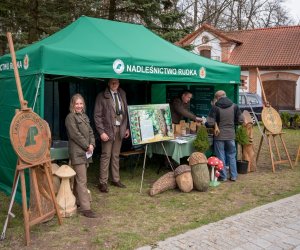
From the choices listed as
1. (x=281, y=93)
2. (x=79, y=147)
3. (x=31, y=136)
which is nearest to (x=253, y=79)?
(x=281, y=93)

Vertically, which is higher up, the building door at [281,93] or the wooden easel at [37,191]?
the building door at [281,93]

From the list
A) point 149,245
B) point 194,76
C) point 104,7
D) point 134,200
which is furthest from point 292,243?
point 104,7

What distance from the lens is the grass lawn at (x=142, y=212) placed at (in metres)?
4.41

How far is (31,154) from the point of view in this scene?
14.1ft

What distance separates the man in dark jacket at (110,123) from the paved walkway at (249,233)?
7.44 feet

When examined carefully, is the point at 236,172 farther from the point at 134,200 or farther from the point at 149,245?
A: the point at 149,245

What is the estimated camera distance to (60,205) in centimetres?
516

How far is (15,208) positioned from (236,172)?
4.20 m

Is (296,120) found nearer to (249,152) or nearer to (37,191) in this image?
(249,152)

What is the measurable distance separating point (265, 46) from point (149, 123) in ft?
71.2

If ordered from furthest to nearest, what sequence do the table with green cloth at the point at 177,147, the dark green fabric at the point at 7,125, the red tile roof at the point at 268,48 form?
1. the red tile roof at the point at 268,48
2. the table with green cloth at the point at 177,147
3. the dark green fabric at the point at 7,125

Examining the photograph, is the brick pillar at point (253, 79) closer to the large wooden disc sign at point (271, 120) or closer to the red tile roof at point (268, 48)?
the red tile roof at point (268, 48)

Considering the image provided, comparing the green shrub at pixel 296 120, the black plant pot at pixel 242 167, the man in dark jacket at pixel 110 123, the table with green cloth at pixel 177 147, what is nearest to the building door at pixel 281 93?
the green shrub at pixel 296 120

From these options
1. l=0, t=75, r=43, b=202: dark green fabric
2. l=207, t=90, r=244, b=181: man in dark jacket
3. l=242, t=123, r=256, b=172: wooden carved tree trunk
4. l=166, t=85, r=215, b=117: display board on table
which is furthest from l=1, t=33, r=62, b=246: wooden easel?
l=166, t=85, r=215, b=117: display board on table
